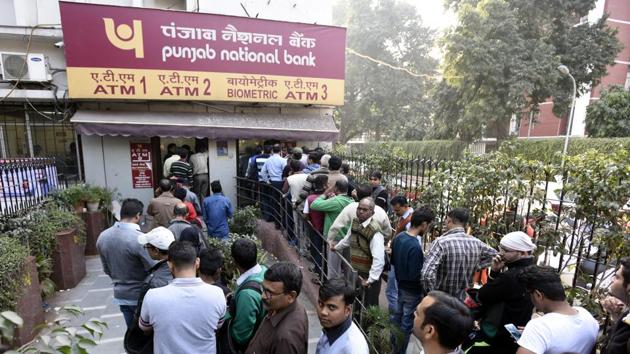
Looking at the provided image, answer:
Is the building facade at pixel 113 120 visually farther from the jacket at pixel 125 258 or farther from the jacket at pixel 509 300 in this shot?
the jacket at pixel 509 300

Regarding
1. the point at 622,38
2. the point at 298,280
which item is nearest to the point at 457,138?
the point at 622,38

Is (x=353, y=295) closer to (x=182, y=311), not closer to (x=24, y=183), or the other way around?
(x=182, y=311)

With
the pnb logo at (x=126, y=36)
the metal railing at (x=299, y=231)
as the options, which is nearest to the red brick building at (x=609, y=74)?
the metal railing at (x=299, y=231)

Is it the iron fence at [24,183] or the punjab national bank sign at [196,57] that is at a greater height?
the punjab national bank sign at [196,57]

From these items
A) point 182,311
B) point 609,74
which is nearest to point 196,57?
point 182,311

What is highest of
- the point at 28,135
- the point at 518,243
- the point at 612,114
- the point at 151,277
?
the point at 612,114

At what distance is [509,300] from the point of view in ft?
8.50

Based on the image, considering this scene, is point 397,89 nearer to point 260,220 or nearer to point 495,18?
point 495,18

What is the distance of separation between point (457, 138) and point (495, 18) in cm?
834

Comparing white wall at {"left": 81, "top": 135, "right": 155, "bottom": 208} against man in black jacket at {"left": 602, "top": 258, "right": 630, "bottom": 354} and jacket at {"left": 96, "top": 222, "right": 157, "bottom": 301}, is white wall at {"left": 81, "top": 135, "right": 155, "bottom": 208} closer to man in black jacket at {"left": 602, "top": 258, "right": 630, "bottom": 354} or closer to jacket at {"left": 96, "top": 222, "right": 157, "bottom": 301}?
jacket at {"left": 96, "top": 222, "right": 157, "bottom": 301}

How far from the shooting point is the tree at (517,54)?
17.0m

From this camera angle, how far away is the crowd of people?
1.90 m

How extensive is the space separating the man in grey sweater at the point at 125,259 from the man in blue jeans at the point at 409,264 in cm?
238

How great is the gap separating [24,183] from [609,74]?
35.5 m
